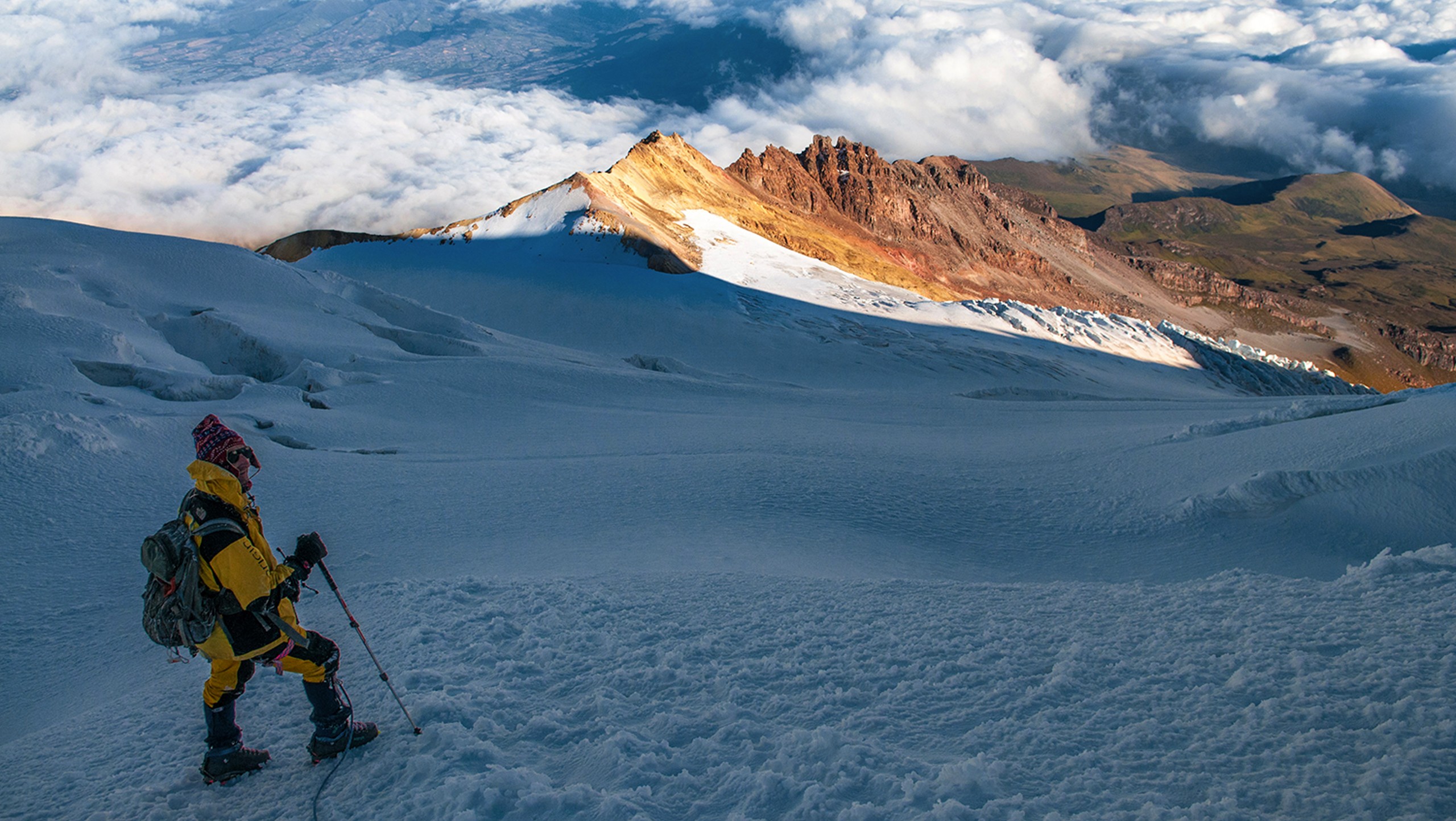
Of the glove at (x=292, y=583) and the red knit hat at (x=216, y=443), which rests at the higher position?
the red knit hat at (x=216, y=443)

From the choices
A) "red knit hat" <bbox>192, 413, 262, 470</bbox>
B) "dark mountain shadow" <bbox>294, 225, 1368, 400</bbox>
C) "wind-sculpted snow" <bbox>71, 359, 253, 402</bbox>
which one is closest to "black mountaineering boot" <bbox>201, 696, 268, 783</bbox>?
"red knit hat" <bbox>192, 413, 262, 470</bbox>

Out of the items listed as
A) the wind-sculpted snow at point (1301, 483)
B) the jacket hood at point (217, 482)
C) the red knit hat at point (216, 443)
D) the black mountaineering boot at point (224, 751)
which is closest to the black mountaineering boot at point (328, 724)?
the black mountaineering boot at point (224, 751)

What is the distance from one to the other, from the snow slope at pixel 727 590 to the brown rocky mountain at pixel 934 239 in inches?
925

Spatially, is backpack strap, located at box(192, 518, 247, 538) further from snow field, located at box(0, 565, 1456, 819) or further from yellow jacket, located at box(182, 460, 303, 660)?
snow field, located at box(0, 565, 1456, 819)

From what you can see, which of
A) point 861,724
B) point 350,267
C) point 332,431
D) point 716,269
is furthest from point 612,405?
point 350,267

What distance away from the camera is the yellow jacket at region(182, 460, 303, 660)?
320 cm

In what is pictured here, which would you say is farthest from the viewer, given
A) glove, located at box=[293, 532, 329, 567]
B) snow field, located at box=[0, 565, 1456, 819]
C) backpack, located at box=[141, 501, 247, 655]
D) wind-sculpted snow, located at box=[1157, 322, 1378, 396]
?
wind-sculpted snow, located at box=[1157, 322, 1378, 396]

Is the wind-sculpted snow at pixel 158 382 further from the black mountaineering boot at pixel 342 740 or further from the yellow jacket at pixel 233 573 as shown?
the black mountaineering boot at pixel 342 740

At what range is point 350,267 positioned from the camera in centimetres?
3466

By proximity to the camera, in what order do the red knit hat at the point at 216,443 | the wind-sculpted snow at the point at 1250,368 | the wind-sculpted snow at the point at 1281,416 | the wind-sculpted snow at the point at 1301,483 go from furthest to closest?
the wind-sculpted snow at the point at 1250,368
the wind-sculpted snow at the point at 1281,416
the wind-sculpted snow at the point at 1301,483
the red knit hat at the point at 216,443

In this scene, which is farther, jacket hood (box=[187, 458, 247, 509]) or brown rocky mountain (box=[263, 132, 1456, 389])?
brown rocky mountain (box=[263, 132, 1456, 389])

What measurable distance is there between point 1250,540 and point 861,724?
16.6 ft

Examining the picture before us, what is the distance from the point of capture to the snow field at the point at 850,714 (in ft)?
10.0

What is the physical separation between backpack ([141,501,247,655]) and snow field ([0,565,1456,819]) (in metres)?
0.73
